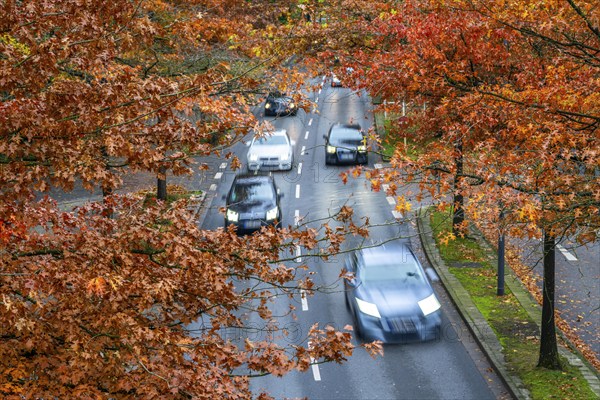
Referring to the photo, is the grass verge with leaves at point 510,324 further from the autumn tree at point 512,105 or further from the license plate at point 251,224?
the license plate at point 251,224

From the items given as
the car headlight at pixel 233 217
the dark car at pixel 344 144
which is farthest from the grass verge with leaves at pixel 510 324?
the dark car at pixel 344 144

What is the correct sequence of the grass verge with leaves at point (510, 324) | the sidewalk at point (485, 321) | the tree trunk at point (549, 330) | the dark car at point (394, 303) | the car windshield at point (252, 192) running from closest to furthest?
the grass verge with leaves at point (510, 324) → the tree trunk at point (549, 330) → the sidewalk at point (485, 321) → the dark car at point (394, 303) → the car windshield at point (252, 192)

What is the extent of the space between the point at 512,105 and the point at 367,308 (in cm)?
697

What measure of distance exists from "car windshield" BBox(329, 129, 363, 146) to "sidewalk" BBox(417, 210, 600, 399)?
9589 mm

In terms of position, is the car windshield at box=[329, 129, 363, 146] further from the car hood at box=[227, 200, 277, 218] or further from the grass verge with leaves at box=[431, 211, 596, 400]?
the car hood at box=[227, 200, 277, 218]

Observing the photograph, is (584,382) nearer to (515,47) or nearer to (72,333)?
(515,47)

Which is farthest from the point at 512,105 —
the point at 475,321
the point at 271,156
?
the point at 271,156

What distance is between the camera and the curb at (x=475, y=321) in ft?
50.8

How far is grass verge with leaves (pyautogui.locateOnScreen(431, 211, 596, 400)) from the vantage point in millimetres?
15062

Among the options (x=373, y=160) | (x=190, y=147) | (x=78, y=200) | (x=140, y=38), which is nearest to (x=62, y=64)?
(x=140, y=38)

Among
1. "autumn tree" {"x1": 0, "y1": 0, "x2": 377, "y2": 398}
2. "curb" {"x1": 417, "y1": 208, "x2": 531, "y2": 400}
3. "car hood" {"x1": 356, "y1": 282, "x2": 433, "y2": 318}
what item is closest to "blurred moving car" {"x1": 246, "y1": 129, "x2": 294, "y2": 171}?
"curb" {"x1": 417, "y1": 208, "x2": 531, "y2": 400}

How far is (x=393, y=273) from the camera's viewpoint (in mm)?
18594

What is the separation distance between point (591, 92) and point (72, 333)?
8.05 meters

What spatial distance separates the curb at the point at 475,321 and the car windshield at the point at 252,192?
17.5ft
